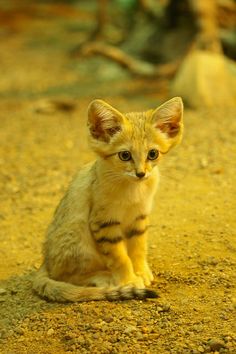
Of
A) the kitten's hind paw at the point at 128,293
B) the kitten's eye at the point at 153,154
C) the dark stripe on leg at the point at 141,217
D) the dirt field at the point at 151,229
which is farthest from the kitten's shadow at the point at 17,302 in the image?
the kitten's eye at the point at 153,154

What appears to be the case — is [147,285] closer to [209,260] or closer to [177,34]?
[209,260]

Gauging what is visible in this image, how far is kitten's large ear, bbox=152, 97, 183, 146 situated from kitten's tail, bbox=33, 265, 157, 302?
0.84 meters

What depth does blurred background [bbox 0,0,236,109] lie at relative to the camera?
7.87 metres

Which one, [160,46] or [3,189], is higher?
[160,46]

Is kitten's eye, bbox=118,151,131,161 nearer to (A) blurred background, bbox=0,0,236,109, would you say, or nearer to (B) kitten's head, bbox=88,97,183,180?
(B) kitten's head, bbox=88,97,183,180

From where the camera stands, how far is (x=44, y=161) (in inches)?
251

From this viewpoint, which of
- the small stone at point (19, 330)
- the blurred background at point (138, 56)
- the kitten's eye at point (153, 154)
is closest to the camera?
the kitten's eye at point (153, 154)

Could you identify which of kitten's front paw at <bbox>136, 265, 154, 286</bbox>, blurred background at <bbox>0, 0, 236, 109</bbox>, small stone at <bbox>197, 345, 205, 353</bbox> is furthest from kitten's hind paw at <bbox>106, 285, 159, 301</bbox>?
blurred background at <bbox>0, 0, 236, 109</bbox>

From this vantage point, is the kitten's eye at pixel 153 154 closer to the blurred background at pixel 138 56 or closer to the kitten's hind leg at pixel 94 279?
the kitten's hind leg at pixel 94 279

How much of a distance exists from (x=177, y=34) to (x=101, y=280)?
7.15 meters

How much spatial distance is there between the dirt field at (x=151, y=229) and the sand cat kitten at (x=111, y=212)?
123 mm

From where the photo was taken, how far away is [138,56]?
10.4 meters

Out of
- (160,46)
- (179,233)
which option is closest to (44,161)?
(179,233)

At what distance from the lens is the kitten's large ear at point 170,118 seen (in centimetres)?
332
